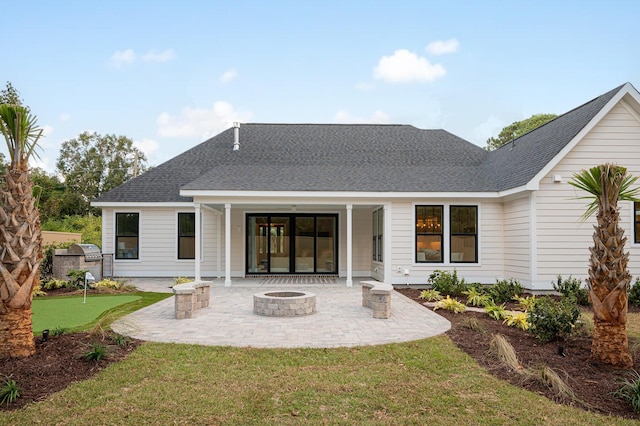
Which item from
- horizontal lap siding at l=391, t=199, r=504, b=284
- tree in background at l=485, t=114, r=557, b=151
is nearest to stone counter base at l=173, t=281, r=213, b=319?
horizontal lap siding at l=391, t=199, r=504, b=284

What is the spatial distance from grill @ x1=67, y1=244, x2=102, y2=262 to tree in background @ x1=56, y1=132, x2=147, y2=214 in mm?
21807

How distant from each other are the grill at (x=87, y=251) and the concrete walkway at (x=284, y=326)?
5347 millimetres

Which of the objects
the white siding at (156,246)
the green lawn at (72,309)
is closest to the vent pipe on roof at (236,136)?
the white siding at (156,246)

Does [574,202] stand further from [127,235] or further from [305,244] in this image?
[127,235]

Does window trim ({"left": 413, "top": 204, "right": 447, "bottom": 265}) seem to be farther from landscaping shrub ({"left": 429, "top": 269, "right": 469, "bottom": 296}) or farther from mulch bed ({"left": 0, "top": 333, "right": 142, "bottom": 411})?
mulch bed ({"left": 0, "top": 333, "right": 142, "bottom": 411})

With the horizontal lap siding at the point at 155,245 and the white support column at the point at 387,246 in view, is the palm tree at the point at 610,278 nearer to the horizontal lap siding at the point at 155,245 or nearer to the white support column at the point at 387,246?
the white support column at the point at 387,246

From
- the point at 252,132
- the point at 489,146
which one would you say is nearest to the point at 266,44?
the point at 252,132

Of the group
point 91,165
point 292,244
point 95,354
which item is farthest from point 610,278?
point 91,165

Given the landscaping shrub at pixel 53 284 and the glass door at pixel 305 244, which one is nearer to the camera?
the landscaping shrub at pixel 53 284

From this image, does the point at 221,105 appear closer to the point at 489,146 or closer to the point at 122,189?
the point at 122,189

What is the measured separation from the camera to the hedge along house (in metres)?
11.2

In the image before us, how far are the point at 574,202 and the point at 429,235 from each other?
4.17 meters

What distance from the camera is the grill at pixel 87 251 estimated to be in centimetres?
1312

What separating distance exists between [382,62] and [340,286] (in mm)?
17064
